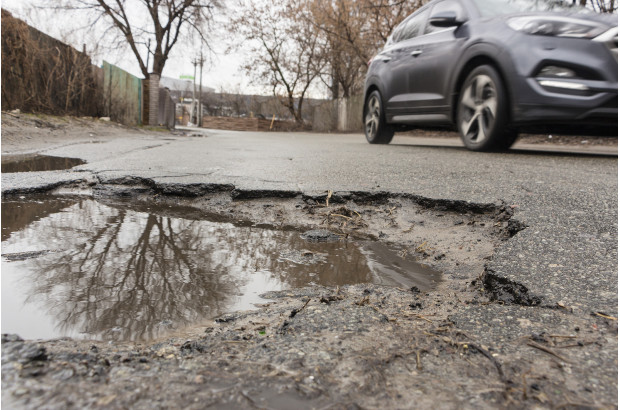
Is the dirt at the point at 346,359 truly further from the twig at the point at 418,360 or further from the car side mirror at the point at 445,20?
the car side mirror at the point at 445,20

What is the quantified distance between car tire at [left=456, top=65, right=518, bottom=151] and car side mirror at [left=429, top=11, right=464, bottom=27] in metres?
0.63

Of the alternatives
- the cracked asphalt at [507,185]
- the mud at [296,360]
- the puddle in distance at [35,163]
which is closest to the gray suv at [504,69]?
the cracked asphalt at [507,185]

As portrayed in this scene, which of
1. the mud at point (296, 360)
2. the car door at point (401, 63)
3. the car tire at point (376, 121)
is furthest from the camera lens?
the car tire at point (376, 121)

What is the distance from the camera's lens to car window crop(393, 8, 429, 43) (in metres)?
6.03

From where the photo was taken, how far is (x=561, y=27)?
4199 millimetres

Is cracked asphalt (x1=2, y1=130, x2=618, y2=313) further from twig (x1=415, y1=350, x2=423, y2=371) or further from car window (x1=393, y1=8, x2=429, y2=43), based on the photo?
car window (x1=393, y1=8, x2=429, y2=43)

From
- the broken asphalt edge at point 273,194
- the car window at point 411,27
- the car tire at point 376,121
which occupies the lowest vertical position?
the broken asphalt edge at point 273,194

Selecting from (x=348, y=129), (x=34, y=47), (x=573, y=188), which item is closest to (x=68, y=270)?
(x=573, y=188)

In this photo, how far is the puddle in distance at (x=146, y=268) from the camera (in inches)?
Result: 53.0

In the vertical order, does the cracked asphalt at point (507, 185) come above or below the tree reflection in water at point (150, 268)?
above

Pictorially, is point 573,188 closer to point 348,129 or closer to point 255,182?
point 255,182

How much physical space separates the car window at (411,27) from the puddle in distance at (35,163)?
451 centimetres

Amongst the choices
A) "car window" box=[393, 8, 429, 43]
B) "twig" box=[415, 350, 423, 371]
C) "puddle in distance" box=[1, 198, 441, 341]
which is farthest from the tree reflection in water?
"car window" box=[393, 8, 429, 43]

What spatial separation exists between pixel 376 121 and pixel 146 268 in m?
5.87
